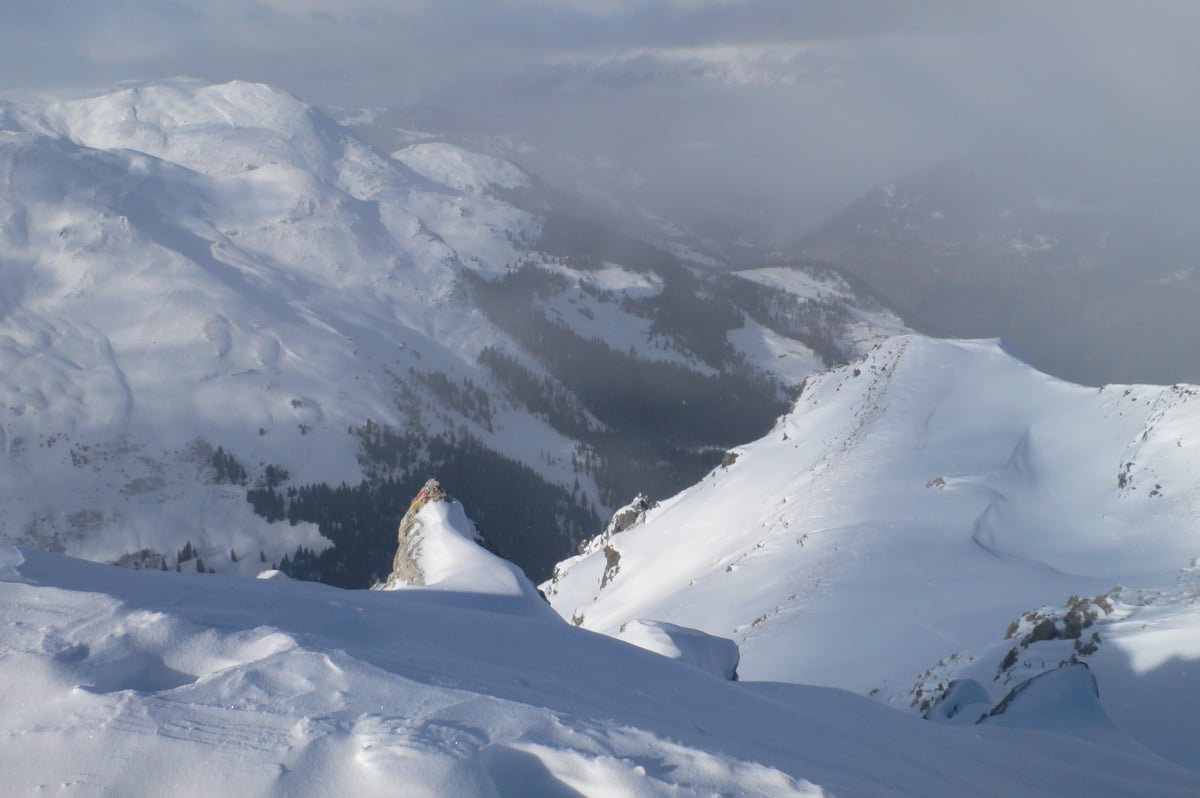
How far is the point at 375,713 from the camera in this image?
223 inches

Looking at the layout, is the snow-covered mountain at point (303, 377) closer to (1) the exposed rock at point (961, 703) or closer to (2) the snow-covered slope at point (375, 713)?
(1) the exposed rock at point (961, 703)

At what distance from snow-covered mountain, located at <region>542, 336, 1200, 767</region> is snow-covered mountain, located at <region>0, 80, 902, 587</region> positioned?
191 feet

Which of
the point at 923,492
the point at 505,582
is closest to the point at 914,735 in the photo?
the point at 505,582

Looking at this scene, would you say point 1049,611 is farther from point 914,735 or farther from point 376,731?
point 376,731

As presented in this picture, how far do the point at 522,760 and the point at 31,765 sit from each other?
3063 mm

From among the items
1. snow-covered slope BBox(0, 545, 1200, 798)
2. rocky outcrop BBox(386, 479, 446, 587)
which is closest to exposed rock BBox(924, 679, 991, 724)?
snow-covered slope BBox(0, 545, 1200, 798)

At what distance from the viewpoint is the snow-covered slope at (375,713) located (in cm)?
500

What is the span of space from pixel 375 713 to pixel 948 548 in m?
24.2

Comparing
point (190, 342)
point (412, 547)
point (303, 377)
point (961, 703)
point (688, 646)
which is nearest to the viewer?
point (688, 646)

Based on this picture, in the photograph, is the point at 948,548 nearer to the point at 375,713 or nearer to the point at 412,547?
the point at 412,547

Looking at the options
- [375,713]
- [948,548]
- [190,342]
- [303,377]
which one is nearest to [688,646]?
[375,713]

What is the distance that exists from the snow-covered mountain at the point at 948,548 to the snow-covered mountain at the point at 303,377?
5813cm

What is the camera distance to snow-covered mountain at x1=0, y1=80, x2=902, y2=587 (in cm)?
10181

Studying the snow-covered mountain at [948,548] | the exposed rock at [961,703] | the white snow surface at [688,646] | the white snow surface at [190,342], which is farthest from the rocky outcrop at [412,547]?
the white snow surface at [190,342]
